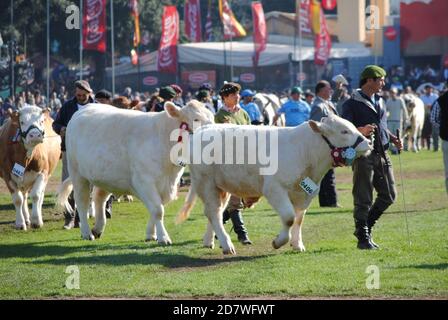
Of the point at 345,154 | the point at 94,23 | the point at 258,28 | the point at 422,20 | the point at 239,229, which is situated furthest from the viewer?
the point at 422,20

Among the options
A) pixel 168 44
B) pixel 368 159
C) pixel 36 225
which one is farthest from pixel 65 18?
pixel 368 159

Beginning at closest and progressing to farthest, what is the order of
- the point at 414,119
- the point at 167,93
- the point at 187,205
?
the point at 187,205 < the point at 167,93 < the point at 414,119

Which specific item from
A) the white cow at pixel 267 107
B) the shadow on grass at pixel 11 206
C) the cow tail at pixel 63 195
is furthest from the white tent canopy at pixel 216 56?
the cow tail at pixel 63 195

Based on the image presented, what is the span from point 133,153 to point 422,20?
50.7m

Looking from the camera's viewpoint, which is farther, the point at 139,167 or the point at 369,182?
the point at 139,167

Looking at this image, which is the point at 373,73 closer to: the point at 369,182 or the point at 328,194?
the point at 369,182

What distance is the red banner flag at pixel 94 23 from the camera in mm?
39188

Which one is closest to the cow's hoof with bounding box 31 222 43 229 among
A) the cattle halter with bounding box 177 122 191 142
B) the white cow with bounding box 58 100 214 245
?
the white cow with bounding box 58 100 214 245

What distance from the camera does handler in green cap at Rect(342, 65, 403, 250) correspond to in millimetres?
13516

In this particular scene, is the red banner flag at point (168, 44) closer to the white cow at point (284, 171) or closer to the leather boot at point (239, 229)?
the leather boot at point (239, 229)

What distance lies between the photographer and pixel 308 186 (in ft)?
42.5
